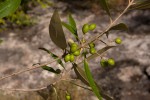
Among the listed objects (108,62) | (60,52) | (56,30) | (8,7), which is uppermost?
(8,7)

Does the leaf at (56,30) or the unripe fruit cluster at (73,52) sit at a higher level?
the leaf at (56,30)

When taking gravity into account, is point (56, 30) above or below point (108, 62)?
above

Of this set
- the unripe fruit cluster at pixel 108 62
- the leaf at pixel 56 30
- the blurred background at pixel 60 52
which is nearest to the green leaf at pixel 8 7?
the leaf at pixel 56 30

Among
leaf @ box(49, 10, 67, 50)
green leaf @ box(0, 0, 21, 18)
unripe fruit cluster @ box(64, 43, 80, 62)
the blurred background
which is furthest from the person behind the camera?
the blurred background

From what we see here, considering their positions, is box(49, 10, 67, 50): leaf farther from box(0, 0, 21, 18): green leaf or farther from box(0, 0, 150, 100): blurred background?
box(0, 0, 150, 100): blurred background

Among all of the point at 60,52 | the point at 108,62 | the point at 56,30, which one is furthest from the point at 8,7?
the point at 60,52

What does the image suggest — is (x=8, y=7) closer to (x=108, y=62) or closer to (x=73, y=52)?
(x=73, y=52)

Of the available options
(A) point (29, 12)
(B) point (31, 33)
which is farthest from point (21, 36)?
(A) point (29, 12)

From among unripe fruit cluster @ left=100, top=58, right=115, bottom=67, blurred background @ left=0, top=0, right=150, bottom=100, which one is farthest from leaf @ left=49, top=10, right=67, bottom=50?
blurred background @ left=0, top=0, right=150, bottom=100

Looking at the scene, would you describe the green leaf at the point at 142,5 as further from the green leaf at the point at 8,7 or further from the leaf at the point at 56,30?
the green leaf at the point at 8,7
